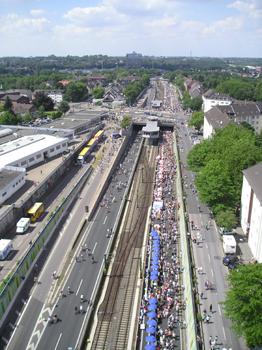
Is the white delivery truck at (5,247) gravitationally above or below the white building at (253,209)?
below

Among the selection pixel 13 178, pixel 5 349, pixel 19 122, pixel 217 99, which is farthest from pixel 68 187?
pixel 217 99

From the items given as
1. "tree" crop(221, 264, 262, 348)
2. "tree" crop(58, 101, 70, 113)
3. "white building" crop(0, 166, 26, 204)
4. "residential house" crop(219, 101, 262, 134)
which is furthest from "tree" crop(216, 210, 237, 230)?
"tree" crop(58, 101, 70, 113)

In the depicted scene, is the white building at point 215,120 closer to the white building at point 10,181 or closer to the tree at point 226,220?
the tree at point 226,220

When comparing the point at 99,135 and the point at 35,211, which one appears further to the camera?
the point at 99,135

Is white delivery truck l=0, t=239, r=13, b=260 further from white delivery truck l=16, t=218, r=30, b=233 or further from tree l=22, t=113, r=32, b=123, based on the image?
tree l=22, t=113, r=32, b=123

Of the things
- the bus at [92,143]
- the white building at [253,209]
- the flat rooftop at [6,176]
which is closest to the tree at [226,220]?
the white building at [253,209]

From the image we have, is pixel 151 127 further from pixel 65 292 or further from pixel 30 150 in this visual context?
pixel 65 292

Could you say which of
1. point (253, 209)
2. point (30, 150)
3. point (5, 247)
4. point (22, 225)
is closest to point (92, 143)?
point (30, 150)
